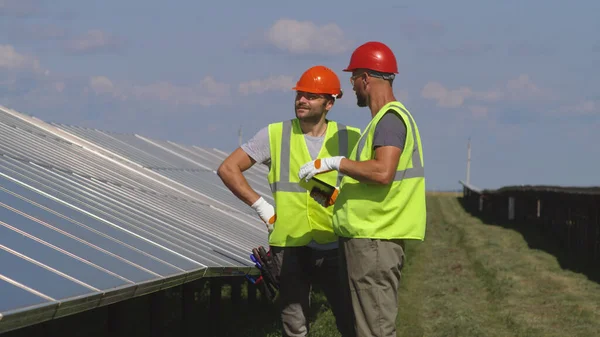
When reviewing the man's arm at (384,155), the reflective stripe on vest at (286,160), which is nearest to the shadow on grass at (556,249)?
the reflective stripe on vest at (286,160)

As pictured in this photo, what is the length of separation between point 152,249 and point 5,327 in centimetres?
283

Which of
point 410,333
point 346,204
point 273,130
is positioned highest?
point 273,130

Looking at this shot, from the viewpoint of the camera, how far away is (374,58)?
18.0 feet

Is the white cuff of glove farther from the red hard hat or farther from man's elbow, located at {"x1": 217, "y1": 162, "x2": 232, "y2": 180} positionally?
man's elbow, located at {"x1": 217, "y1": 162, "x2": 232, "y2": 180}

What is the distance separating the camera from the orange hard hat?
6250mm

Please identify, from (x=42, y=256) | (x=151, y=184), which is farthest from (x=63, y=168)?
(x=42, y=256)

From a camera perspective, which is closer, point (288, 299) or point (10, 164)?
point (288, 299)

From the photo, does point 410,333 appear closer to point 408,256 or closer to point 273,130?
point 273,130

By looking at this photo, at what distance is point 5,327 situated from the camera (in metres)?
4.20

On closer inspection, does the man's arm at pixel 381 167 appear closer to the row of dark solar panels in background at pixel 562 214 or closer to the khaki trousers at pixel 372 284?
the khaki trousers at pixel 372 284

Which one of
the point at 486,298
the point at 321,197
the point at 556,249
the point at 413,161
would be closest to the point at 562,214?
the point at 556,249

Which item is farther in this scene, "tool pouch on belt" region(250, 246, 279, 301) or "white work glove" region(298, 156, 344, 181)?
"tool pouch on belt" region(250, 246, 279, 301)

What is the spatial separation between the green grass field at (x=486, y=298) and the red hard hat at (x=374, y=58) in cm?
499

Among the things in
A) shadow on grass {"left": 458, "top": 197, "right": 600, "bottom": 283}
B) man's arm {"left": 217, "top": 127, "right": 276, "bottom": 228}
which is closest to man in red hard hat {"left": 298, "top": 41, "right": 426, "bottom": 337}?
man's arm {"left": 217, "top": 127, "right": 276, "bottom": 228}
